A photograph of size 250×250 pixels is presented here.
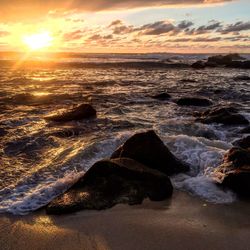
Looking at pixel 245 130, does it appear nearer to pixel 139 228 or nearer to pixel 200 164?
pixel 200 164

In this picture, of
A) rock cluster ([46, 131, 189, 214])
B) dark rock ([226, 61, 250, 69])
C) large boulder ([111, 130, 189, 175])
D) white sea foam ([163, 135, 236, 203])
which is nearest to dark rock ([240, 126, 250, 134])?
white sea foam ([163, 135, 236, 203])

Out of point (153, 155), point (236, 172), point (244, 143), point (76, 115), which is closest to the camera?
point (236, 172)

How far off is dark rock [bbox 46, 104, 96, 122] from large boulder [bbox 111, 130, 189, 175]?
5188 mm

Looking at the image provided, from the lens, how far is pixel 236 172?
648 cm

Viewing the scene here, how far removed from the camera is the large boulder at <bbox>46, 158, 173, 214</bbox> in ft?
19.0

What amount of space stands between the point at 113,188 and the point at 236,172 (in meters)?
2.01

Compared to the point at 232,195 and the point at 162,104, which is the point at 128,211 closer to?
the point at 232,195

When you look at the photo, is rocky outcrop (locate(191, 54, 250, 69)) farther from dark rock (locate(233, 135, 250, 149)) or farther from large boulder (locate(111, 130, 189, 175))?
large boulder (locate(111, 130, 189, 175))

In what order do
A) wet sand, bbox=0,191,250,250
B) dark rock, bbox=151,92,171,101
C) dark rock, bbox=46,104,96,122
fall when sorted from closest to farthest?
1. wet sand, bbox=0,191,250,250
2. dark rock, bbox=46,104,96,122
3. dark rock, bbox=151,92,171,101

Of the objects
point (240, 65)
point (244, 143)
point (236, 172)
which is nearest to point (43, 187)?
point (236, 172)

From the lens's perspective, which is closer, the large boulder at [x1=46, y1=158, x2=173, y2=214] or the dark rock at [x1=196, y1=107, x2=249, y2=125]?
the large boulder at [x1=46, y1=158, x2=173, y2=214]

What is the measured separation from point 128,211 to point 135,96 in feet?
43.6

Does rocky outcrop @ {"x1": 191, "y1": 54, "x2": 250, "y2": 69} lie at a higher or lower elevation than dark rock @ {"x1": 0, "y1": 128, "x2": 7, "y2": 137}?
lower

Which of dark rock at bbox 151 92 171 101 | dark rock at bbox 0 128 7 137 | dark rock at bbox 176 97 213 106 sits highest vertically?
dark rock at bbox 0 128 7 137
